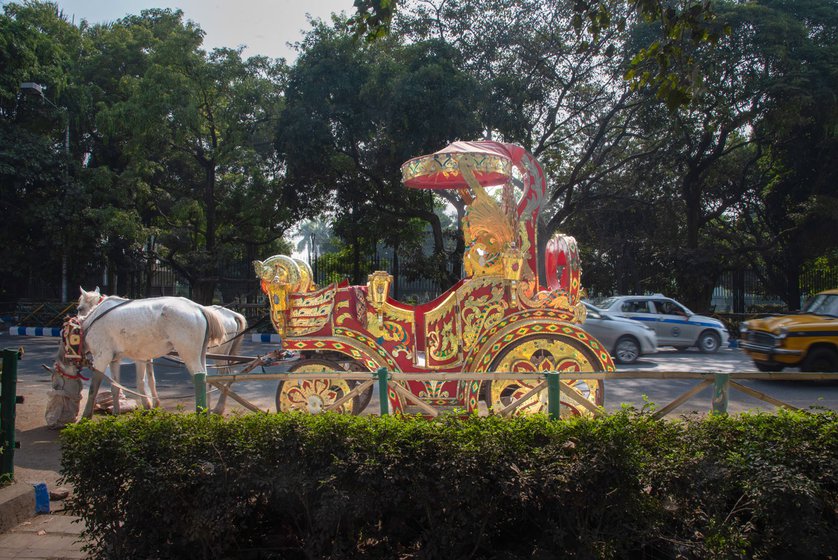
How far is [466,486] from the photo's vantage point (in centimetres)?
295

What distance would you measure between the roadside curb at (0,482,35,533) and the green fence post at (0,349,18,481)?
146mm

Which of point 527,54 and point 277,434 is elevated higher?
point 527,54

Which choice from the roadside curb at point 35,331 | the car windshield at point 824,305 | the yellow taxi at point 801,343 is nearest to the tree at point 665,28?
the yellow taxi at point 801,343

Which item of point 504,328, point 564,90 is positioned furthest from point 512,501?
point 564,90

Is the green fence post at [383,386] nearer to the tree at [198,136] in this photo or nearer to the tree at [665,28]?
the tree at [665,28]

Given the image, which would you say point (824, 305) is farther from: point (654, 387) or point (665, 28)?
point (665, 28)

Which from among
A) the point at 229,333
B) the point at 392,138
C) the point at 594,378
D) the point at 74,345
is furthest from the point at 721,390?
the point at 392,138

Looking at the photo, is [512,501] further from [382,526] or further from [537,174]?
[537,174]

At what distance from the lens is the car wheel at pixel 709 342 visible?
14893 mm

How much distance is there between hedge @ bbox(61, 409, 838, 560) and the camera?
2.97 meters

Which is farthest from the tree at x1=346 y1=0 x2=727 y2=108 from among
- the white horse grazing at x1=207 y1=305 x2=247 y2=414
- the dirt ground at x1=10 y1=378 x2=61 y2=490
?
the white horse grazing at x1=207 y1=305 x2=247 y2=414

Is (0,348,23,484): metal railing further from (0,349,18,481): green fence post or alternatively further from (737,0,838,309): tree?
(737,0,838,309): tree

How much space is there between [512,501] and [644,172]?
19854 millimetres

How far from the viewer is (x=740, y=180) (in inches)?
857
